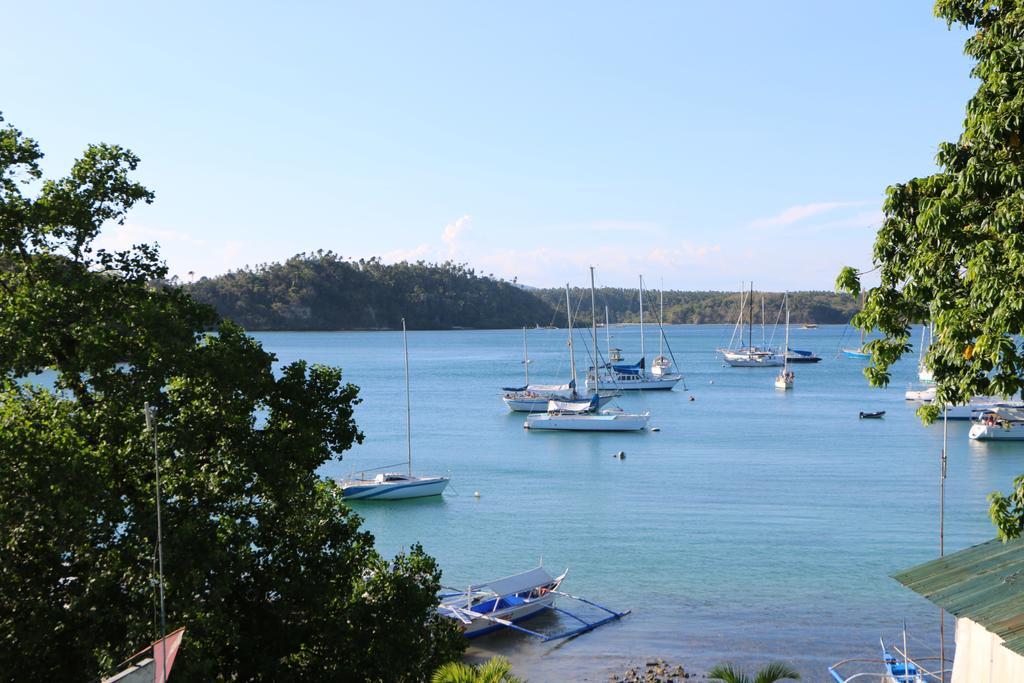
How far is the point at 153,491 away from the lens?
11859mm

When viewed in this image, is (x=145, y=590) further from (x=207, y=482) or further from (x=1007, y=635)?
(x=1007, y=635)

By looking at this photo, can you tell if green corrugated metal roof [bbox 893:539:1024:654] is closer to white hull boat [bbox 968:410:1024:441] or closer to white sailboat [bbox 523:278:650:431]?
white hull boat [bbox 968:410:1024:441]

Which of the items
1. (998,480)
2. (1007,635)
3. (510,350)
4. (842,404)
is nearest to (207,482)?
(1007,635)

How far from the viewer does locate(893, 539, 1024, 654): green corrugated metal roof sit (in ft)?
32.7

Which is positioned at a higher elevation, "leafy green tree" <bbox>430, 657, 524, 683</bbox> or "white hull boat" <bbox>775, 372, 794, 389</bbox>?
"leafy green tree" <bbox>430, 657, 524, 683</bbox>

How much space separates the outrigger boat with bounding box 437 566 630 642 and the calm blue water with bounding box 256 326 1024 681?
18.5 inches

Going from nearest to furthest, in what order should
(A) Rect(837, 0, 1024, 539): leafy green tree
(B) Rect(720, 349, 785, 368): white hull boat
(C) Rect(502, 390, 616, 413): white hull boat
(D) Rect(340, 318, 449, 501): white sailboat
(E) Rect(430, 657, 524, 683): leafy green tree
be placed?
(A) Rect(837, 0, 1024, 539): leafy green tree
(E) Rect(430, 657, 524, 683): leafy green tree
(D) Rect(340, 318, 449, 501): white sailboat
(C) Rect(502, 390, 616, 413): white hull boat
(B) Rect(720, 349, 785, 368): white hull boat

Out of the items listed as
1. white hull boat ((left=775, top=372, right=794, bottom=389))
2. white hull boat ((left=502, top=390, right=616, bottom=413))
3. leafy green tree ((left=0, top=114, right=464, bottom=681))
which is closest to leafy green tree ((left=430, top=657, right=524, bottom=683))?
leafy green tree ((left=0, top=114, right=464, bottom=681))

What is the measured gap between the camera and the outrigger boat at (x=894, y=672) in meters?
19.2

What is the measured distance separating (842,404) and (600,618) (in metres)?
62.3

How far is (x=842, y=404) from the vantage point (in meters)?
82.7

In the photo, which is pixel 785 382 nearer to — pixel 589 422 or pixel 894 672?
pixel 589 422

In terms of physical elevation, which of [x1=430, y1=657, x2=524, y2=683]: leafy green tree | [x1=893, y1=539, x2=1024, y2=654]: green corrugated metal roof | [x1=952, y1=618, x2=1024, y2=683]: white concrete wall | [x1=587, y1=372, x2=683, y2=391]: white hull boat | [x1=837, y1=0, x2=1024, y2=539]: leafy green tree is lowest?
[x1=587, y1=372, x2=683, y2=391]: white hull boat

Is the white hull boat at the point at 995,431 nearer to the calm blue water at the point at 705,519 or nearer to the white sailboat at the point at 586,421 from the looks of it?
the calm blue water at the point at 705,519
